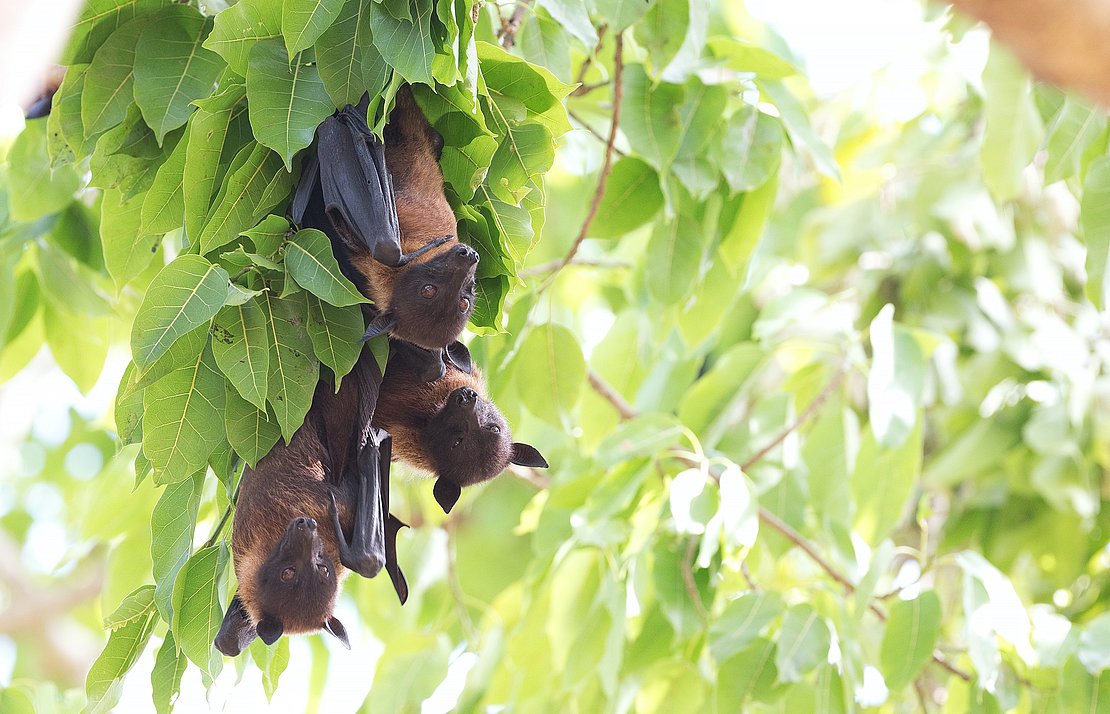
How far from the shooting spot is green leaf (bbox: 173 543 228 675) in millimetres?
2123

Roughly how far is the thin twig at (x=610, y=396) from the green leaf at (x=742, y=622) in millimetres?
1113

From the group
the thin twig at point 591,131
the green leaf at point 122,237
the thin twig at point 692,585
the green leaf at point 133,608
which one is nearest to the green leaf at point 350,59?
the green leaf at point 122,237

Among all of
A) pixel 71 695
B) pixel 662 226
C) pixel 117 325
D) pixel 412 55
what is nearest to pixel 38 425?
pixel 117 325

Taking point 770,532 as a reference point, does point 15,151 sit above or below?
above

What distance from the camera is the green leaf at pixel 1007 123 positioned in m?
3.12

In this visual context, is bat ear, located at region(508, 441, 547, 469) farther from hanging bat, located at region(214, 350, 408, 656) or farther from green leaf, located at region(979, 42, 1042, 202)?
green leaf, located at region(979, 42, 1042, 202)

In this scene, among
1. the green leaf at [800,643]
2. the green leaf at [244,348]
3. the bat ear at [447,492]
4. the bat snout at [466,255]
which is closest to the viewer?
the green leaf at [244,348]

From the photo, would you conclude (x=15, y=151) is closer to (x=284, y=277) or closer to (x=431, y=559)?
(x=284, y=277)

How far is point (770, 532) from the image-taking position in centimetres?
365

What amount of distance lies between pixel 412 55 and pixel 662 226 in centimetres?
125

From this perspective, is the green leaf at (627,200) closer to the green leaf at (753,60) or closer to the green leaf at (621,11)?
the green leaf at (753,60)

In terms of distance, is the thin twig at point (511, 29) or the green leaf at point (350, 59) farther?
the thin twig at point (511, 29)

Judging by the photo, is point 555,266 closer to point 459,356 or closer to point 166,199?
point 459,356

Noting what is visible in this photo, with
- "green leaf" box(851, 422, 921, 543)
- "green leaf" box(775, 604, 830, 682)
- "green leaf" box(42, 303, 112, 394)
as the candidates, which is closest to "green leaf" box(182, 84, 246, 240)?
"green leaf" box(42, 303, 112, 394)
